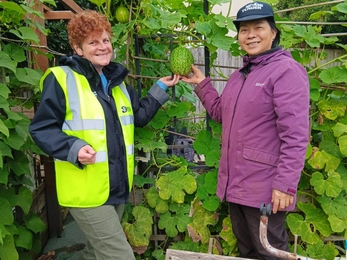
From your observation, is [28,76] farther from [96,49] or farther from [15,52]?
[96,49]

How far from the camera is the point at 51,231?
3.28 m

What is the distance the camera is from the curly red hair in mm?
1808

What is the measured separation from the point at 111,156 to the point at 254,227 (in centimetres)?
94

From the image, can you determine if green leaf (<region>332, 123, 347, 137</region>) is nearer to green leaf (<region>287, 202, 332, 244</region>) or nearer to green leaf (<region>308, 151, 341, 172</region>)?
green leaf (<region>308, 151, 341, 172</region>)

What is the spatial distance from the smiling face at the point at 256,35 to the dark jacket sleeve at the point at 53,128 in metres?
1.07

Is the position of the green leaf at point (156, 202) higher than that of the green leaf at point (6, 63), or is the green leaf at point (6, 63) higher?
the green leaf at point (6, 63)

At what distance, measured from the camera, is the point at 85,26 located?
1.81 metres

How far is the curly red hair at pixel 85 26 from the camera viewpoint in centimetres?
181

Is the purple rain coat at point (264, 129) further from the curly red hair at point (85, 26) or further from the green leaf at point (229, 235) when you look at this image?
the curly red hair at point (85, 26)

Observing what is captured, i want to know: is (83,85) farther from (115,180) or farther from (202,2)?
(202,2)

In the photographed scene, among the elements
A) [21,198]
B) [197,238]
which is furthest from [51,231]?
[197,238]

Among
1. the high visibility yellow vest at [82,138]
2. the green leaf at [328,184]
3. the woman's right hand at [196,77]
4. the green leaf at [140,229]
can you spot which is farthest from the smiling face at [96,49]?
the green leaf at [328,184]

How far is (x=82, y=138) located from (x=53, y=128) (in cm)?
16

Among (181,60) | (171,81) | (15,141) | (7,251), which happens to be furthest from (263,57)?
(7,251)
